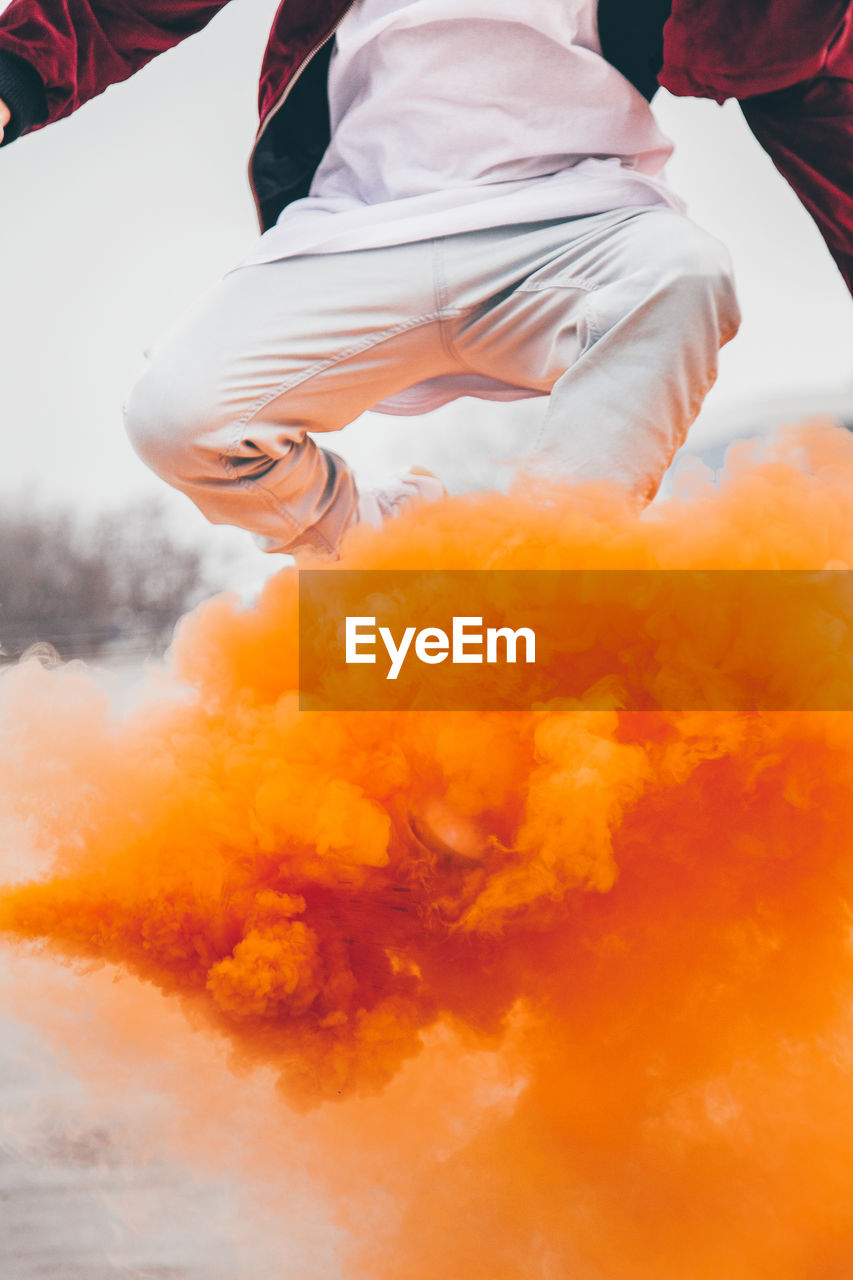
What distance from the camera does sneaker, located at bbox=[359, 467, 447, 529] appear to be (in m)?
1.02

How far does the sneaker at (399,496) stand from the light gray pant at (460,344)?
129mm

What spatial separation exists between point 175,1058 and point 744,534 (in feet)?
1.95

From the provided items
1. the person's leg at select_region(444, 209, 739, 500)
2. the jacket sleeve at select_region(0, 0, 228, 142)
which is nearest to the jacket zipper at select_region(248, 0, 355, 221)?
the jacket sleeve at select_region(0, 0, 228, 142)

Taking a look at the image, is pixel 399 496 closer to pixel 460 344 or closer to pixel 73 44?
pixel 460 344

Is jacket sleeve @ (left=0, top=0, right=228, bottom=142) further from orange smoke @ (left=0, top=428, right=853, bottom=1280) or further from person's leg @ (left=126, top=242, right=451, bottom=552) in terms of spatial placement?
orange smoke @ (left=0, top=428, right=853, bottom=1280)

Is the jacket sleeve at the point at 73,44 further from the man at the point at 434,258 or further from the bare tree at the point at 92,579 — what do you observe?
the bare tree at the point at 92,579

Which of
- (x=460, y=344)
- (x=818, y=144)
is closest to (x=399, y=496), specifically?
(x=460, y=344)

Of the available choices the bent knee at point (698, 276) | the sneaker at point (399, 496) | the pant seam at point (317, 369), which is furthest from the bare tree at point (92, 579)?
the bent knee at point (698, 276)

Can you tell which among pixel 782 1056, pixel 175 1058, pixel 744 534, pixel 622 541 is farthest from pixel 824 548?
pixel 175 1058

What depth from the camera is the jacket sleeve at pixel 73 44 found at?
85cm

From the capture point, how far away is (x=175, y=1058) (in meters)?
0.68

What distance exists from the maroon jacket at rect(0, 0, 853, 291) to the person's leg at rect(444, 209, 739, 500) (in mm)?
126

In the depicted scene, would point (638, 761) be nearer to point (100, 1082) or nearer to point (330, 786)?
point (330, 786)

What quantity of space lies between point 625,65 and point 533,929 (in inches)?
30.0
